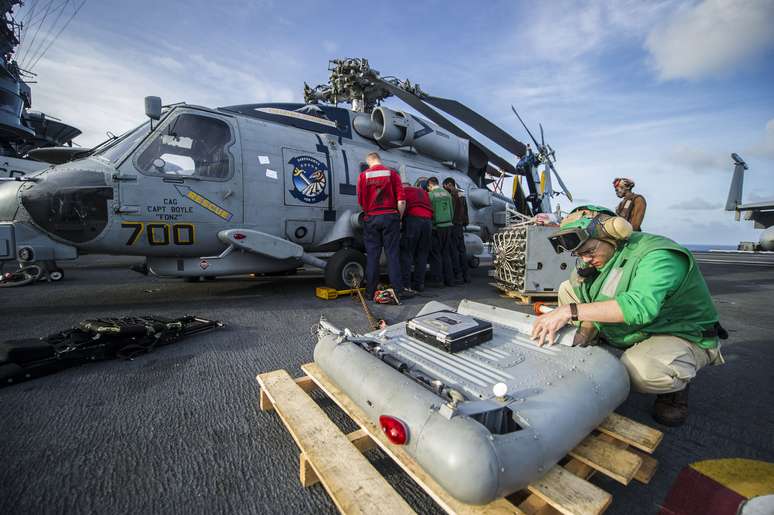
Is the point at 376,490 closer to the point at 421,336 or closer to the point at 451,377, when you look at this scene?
the point at 451,377

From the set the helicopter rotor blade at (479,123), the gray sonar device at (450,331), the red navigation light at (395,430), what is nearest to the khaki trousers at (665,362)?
the gray sonar device at (450,331)

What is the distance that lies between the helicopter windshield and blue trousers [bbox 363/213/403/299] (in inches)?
115

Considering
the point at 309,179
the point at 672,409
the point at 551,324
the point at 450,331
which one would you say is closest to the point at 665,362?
the point at 672,409

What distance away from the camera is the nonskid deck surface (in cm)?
129

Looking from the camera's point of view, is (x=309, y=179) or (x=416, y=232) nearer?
(x=309, y=179)

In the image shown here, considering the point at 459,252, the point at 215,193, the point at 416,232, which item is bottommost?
the point at 459,252

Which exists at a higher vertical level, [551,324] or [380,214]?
[380,214]

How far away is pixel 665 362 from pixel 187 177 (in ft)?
15.4

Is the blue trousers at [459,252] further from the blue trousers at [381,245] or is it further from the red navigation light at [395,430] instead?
the red navigation light at [395,430]

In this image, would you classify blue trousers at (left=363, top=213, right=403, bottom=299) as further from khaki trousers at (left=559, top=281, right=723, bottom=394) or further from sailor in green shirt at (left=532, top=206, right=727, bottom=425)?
khaki trousers at (left=559, top=281, right=723, bottom=394)

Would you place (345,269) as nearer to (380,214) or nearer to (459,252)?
(380,214)

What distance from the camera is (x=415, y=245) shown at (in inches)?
211

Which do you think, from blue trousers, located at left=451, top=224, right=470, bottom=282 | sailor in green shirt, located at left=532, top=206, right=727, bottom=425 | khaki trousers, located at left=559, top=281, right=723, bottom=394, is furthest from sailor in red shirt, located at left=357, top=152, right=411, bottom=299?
khaki trousers, located at left=559, top=281, right=723, bottom=394

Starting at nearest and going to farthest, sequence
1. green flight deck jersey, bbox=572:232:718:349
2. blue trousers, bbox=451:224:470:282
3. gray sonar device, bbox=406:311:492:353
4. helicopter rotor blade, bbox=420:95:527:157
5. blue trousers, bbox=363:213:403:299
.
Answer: green flight deck jersey, bbox=572:232:718:349
gray sonar device, bbox=406:311:492:353
blue trousers, bbox=363:213:403:299
blue trousers, bbox=451:224:470:282
helicopter rotor blade, bbox=420:95:527:157
